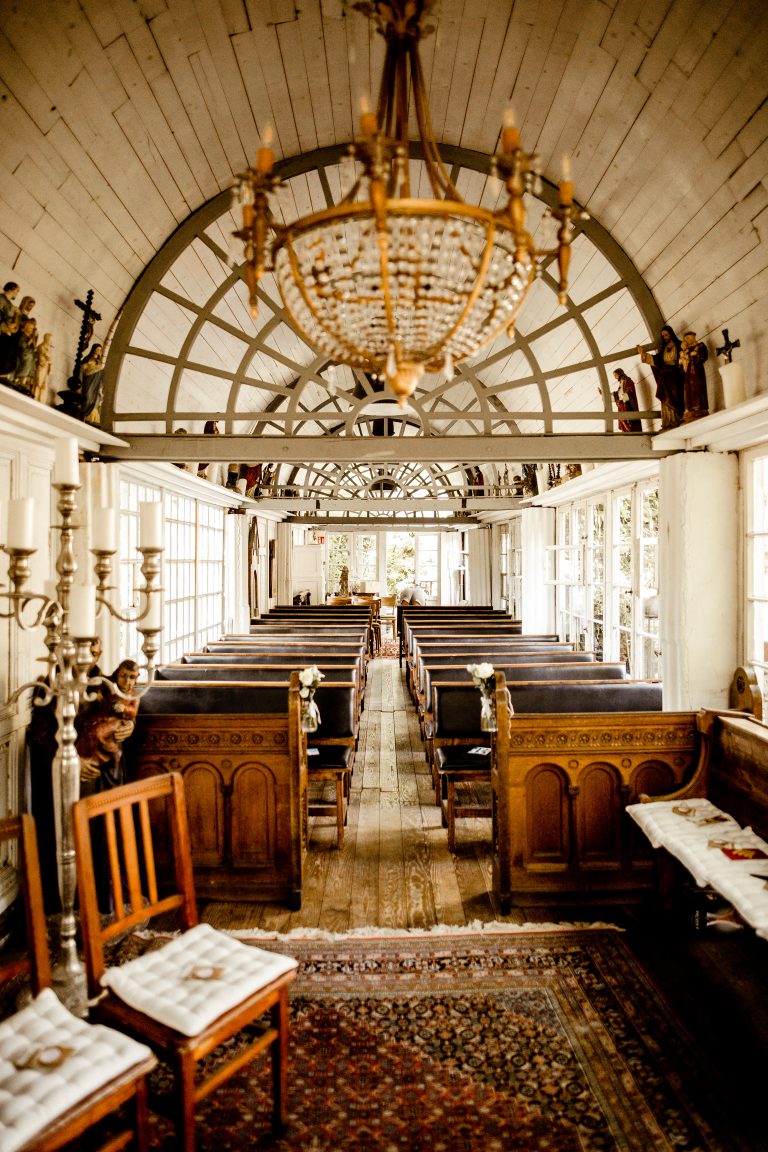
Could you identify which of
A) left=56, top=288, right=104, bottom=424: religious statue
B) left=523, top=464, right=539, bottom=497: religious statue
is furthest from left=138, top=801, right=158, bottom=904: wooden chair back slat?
left=523, top=464, right=539, bottom=497: religious statue

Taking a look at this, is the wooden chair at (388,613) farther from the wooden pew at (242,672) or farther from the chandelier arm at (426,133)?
the chandelier arm at (426,133)

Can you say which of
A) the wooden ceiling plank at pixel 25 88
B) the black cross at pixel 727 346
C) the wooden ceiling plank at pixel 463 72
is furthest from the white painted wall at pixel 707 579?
the wooden ceiling plank at pixel 25 88

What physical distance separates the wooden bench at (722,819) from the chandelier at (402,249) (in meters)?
2.17

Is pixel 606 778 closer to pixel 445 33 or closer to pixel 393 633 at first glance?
pixel 445 33

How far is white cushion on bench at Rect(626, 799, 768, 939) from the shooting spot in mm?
2396

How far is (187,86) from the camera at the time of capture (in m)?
3.60

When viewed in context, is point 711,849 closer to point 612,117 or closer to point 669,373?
point 669,373

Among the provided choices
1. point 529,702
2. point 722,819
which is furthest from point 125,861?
point 529,702

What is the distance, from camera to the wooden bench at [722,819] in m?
2.57

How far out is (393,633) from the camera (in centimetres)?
1723

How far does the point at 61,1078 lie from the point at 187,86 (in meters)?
4.32

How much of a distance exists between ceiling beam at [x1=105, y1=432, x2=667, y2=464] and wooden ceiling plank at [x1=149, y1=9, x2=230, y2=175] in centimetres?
171

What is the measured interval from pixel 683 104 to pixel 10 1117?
452 cm

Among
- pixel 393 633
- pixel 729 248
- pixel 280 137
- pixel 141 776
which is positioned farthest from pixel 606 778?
pixel 393 633
